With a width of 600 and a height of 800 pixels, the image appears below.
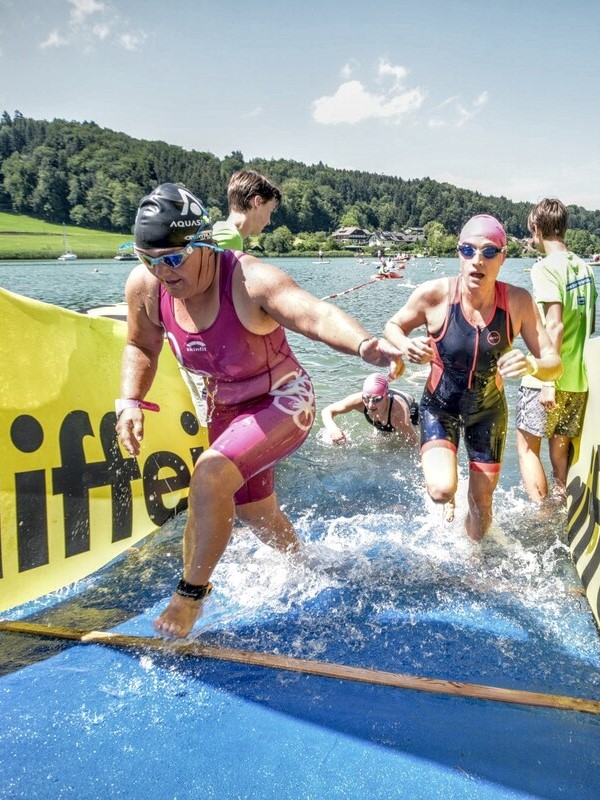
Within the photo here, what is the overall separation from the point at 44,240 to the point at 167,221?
10259cm

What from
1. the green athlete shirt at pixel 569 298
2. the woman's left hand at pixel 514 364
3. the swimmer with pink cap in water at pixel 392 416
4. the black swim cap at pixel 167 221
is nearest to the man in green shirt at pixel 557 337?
the green athlete shirt at pixel 569 298

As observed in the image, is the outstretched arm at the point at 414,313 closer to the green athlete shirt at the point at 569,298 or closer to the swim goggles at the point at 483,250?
the swim goggles at the point at 483,250

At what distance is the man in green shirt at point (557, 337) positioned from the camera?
4.34m

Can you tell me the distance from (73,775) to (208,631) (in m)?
0.99

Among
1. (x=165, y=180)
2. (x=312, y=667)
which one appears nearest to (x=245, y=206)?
(x=312, y=667)

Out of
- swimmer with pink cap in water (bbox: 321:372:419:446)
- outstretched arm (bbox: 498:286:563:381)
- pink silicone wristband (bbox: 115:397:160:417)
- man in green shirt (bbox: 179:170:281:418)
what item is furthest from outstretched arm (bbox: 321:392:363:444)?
pink silicone wristband (bbox: 115:397:160:417)

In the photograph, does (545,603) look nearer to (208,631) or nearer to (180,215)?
(208,631)

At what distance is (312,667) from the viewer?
2627 millimetres

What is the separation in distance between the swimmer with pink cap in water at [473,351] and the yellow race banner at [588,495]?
586 mm

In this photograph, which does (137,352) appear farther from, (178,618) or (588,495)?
(588,495)

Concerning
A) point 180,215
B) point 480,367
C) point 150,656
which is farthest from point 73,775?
point 480,367

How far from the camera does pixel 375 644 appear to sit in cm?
290

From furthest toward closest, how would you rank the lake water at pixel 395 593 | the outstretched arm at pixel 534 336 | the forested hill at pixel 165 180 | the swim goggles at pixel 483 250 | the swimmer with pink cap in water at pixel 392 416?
the forested hill at pixel 165 180
the swimmer with pink cap in water at pixel 392 416
the swim goggles at pixel 483 250
the outstretched arm at pixel 534 336
the lake water at pixel 395 593

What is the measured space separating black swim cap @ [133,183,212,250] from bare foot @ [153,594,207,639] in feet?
5.35
